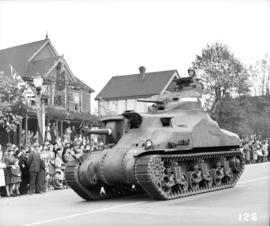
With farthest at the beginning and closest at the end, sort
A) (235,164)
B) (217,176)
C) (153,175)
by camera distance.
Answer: (235,164)
(217,176)
(153,175)

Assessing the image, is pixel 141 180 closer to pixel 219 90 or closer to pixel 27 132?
pixel 27 132

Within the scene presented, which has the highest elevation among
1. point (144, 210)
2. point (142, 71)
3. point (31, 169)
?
point (142, 71)

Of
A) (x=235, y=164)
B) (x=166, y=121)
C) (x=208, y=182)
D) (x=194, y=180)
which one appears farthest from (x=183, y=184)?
(x=235, y=164)

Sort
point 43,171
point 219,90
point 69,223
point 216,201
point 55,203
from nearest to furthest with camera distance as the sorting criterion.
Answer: point 69,223 < point 216,201 < point 55,203 < point 43,171 < point 219,90

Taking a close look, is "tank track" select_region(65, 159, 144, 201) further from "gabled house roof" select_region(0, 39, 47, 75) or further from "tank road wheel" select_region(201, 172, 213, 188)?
"gabled house roof" select_region(0, 39, 47, 75)

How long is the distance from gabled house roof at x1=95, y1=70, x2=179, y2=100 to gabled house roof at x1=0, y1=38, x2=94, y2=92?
9.78 meters

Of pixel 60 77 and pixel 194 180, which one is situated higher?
pixel 60 77

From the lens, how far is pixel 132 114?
15.1 metres

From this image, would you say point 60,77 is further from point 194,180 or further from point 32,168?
point 194,180

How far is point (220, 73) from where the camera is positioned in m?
51.7

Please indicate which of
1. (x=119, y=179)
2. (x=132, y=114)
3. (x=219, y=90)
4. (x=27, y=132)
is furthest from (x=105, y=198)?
(x=219, y=90)

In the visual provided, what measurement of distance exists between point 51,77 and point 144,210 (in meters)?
30.7

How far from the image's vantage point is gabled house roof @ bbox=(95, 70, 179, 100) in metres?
55.2

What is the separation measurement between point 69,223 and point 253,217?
142 inches
